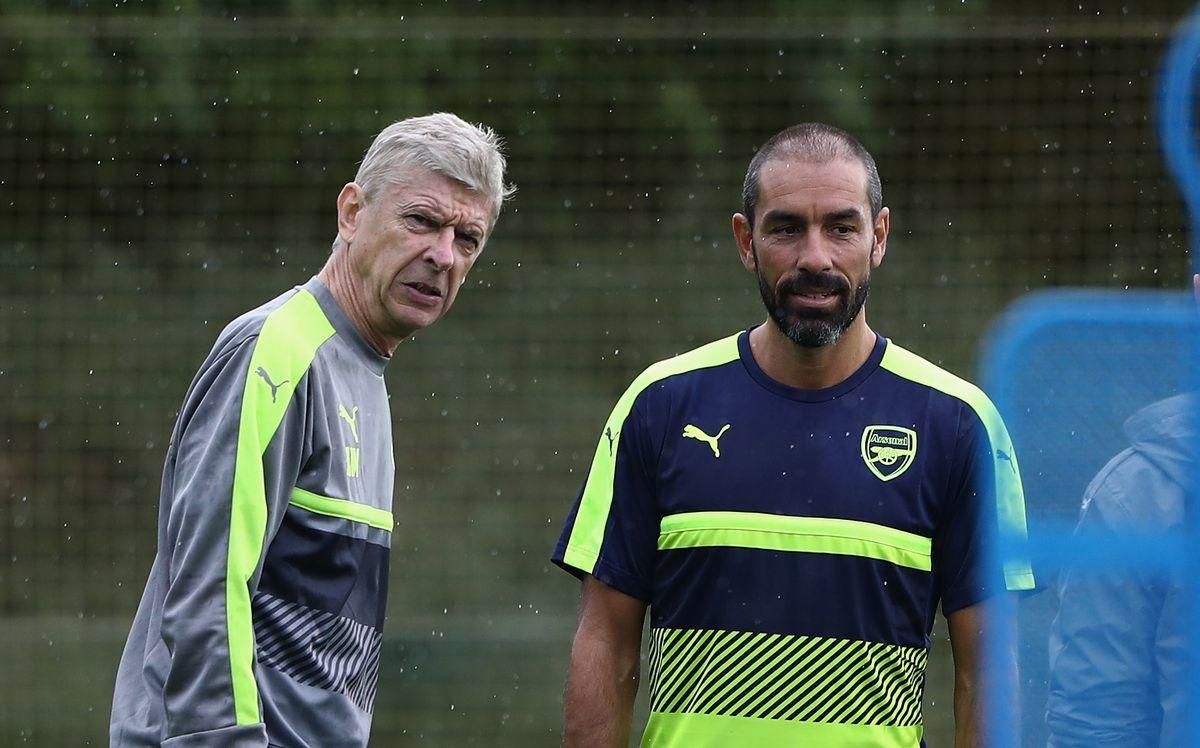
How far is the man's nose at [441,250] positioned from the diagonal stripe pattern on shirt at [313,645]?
565mm

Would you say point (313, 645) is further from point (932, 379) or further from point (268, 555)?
point (932, 379)

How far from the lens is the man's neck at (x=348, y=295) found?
8.19ft

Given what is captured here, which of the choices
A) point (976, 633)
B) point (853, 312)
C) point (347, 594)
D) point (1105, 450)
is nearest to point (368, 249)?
point (347, 594)

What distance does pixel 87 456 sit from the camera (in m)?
6.17

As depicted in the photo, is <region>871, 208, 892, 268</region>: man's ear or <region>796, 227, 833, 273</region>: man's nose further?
<region>871, 208, 892, 268</region>: man's ear

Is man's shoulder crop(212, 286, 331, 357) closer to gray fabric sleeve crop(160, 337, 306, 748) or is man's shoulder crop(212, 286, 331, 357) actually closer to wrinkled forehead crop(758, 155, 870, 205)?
gray fabric sleeve crop(160, 337, 306, 748)

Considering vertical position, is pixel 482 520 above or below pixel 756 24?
below

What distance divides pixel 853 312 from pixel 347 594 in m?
0.82

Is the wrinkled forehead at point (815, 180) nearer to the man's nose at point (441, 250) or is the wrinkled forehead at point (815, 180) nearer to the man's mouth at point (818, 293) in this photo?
the man's mouth at point (818, 293)

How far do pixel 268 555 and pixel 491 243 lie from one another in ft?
13.1

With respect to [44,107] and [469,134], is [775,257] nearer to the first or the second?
[469,134]

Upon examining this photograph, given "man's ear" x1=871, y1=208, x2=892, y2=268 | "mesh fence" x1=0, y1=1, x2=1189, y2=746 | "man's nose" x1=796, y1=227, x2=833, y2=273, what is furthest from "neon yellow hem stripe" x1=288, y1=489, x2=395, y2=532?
"mesh fence" x1=0, y1=1, x2=1189, y2=746

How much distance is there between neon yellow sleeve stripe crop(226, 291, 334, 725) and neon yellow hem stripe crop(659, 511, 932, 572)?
61cm

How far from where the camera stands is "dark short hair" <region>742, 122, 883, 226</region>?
7.73 ft
